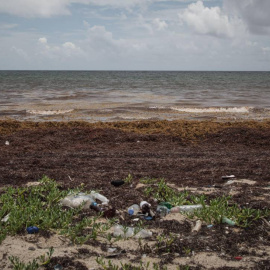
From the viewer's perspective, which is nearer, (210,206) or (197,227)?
(197,227)

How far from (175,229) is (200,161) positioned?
3.38 meters

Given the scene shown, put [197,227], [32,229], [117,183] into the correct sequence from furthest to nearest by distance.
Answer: [117,183] < [197,227] < [32,229]

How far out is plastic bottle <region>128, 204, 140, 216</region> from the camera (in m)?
3.72

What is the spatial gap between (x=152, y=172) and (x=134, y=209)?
6.04 feet

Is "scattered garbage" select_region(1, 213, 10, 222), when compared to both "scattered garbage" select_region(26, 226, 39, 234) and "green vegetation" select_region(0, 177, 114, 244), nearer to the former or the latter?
"green vegetation" select_region(0, 177, 114, 244)

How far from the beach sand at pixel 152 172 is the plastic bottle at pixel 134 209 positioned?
10cm

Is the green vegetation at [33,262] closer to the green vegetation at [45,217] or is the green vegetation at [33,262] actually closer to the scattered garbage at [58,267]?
the scattered garbage at [58,267]

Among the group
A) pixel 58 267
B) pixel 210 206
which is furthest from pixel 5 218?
pixel 210 206

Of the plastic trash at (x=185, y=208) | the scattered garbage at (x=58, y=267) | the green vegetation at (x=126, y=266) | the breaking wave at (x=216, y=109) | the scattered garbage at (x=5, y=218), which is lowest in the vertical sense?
the scattered garbage at (x=58, y=267)

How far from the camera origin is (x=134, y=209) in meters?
3.80

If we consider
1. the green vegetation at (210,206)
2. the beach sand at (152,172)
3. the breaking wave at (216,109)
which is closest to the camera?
the beach sand at (152,172)

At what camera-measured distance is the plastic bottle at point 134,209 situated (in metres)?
3.72

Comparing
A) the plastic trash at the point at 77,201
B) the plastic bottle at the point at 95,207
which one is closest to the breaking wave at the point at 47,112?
the plastic trash at the point at 77,201

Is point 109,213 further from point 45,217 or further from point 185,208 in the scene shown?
point 185,208
